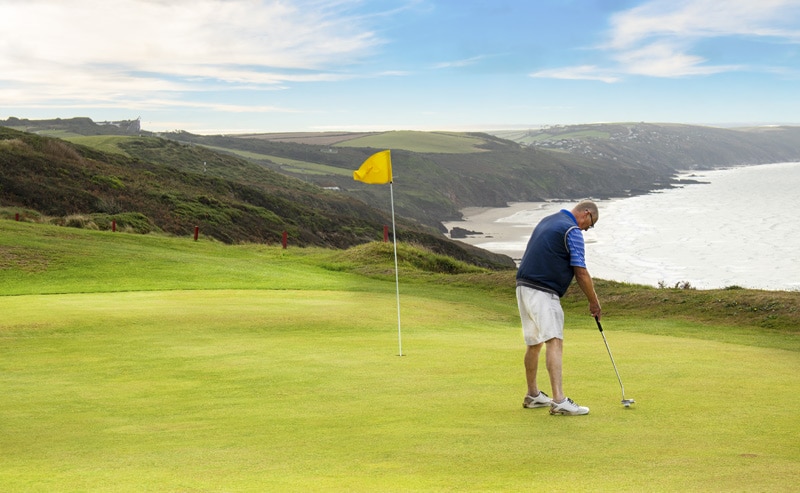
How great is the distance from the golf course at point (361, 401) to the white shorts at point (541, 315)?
853 millimetres

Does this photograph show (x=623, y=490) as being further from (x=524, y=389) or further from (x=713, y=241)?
(x=713, y=241)

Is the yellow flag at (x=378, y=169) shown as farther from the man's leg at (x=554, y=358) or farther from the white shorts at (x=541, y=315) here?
the man's leg at (x=554, y=358)

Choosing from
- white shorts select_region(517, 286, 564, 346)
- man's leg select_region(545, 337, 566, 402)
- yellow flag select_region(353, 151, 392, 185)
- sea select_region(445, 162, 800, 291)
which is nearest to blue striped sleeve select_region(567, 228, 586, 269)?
white shorts select_region(517, 286, 564, 346)

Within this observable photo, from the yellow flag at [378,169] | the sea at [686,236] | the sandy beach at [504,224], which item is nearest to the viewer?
the yellow flag at [378,169]

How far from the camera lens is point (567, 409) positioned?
28.7 feet

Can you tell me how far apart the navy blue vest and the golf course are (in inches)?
56.6

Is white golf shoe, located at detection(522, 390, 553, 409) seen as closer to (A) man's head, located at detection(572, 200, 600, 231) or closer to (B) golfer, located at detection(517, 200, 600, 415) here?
(B) golfer, located at detection(517, 200, 600, 415)

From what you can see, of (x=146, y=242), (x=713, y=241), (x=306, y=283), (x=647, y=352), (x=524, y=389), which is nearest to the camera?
(x=524, y=389)

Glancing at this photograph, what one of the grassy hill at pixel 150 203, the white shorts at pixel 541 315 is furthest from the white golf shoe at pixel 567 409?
the grassy hill at pixel 150 203

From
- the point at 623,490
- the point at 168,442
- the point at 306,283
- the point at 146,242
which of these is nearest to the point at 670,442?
the point at 623,490

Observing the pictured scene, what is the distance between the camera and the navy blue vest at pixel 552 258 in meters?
9.14

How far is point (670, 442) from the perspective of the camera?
298 inches

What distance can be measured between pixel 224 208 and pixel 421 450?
61.3 metres

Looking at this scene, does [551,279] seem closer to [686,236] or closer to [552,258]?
[552,258]
